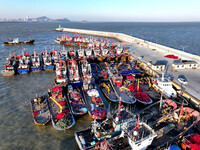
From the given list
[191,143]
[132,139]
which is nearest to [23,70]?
[132,139]

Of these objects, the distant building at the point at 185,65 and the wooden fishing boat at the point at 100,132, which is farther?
the distant building at the point at 185,65

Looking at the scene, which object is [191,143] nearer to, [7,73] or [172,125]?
[172,125]

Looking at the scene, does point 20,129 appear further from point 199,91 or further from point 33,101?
point 199,91

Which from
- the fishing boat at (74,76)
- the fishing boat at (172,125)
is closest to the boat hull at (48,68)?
the fishing boat at (74,76)

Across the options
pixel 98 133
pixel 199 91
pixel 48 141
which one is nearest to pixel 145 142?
pixel 98 133

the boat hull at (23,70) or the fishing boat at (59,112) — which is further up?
the boat hull at (23,70)

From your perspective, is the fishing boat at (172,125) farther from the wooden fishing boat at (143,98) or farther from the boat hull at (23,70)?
the boat hull at (23,70)
